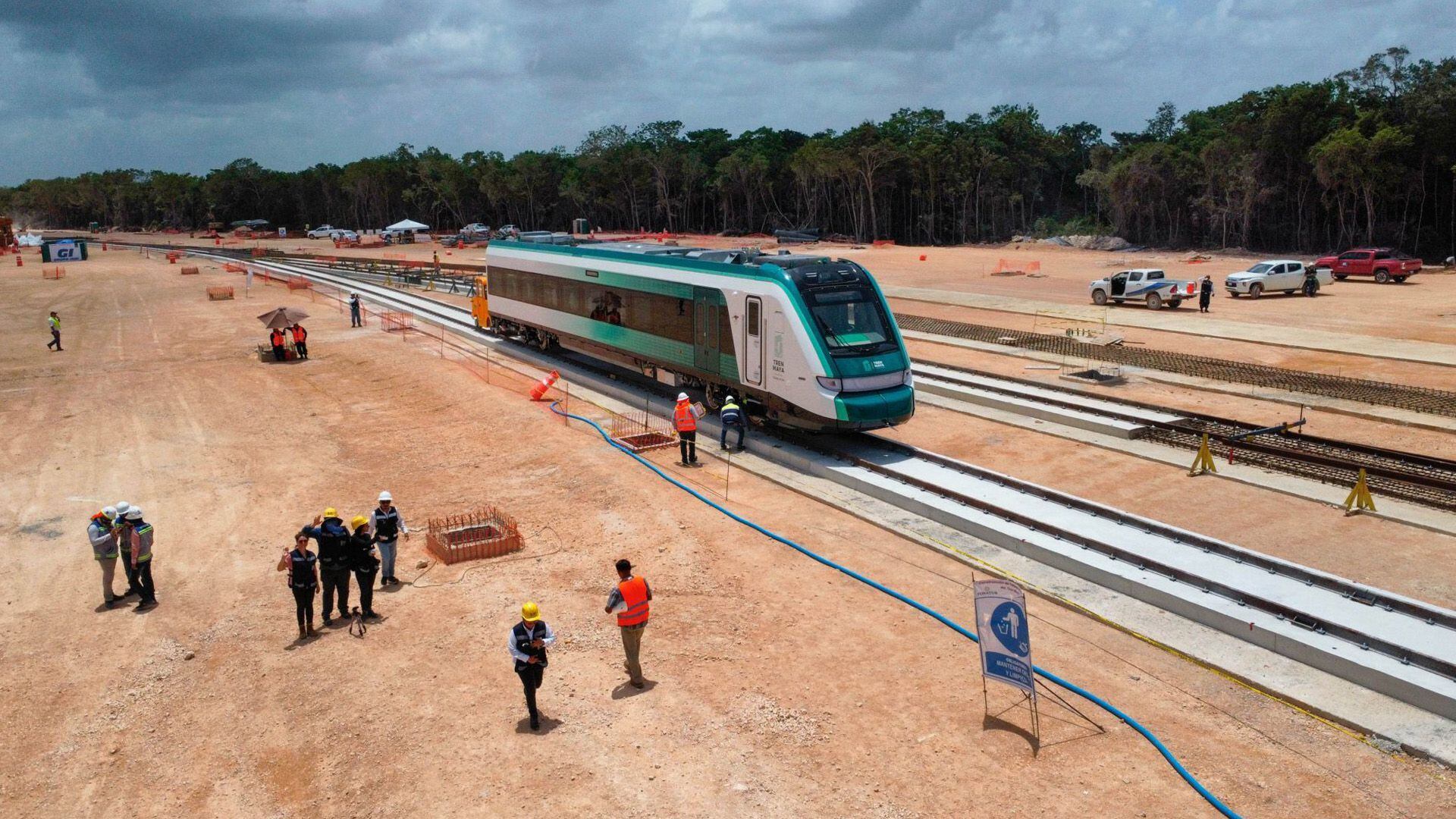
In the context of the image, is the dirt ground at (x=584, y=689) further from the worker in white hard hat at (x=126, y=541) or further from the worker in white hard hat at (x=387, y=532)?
the worker in white hard hat at (x=126, y=541)

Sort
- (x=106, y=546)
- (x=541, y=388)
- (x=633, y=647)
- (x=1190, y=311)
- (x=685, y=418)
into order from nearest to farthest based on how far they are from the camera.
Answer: (x=633, y=647), (x=106, y=546), (x=685, y=418), (x=541, y=388), (x=1190, y=311)

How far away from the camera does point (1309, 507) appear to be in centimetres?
1605

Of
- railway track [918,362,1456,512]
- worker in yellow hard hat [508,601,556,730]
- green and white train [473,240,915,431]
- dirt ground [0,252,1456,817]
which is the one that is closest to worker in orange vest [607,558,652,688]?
dirt ground [0,252,1456,817]

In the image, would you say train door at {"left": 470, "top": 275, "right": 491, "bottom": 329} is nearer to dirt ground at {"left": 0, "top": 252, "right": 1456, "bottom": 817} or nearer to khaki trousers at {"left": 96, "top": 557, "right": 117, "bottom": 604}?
dirt ground at {"left": 0, "top": 252, "right": 1456, "bottom": 817}

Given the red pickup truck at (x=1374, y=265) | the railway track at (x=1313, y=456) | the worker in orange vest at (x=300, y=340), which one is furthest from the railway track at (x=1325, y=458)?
the red pickup truck at (x=1374, y=265)

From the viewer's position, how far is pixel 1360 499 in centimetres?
1562

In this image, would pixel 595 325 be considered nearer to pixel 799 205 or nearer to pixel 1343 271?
pixel 1343 271

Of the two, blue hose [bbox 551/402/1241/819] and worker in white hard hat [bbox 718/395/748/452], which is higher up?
worker in white hard hat [bbox 718/395/748/452]

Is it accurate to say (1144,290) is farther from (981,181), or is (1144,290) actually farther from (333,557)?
(981,181)

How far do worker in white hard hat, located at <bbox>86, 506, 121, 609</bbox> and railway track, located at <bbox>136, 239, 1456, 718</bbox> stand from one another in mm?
11224

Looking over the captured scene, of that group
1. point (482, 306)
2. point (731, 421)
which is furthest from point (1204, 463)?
point (482, 306)

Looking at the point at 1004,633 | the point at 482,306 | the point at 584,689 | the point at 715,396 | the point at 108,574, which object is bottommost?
the point at 584,689

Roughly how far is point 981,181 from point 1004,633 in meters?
89.9

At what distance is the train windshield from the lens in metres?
18.5
